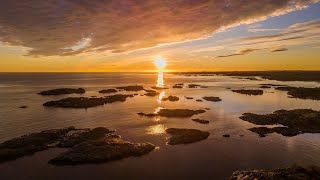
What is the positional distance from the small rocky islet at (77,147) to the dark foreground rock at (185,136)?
392 cm

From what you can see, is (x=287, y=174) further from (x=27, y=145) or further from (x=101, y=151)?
(x=27, y=145)

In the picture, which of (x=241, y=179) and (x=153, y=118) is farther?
(x=153, y=118)

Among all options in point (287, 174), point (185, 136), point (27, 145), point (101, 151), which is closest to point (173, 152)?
point (185, 136)

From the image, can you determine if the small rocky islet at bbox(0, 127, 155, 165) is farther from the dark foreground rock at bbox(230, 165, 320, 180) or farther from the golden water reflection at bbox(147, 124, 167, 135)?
the dark foreground rock at bbox(230, 165, 320, 180)

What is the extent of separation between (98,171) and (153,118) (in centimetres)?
2732

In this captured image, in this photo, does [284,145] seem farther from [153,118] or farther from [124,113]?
[124,113]

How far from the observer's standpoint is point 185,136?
3959 cm

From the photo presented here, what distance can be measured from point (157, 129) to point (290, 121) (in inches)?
857

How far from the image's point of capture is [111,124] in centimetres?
4928

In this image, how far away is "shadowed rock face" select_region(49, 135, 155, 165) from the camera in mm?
30572

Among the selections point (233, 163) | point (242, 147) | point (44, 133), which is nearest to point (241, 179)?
point (233, 163)

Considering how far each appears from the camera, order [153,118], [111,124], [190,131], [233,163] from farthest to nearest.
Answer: [153,118] → [111,124] → [190,131] → [233,163]

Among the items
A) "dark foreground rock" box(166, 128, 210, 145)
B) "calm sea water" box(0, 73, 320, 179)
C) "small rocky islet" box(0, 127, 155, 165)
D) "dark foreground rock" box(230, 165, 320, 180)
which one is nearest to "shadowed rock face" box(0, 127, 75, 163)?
"small rocky islet" box(0, 127, 155, 165)

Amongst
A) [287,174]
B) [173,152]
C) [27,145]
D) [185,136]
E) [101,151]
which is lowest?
[173,152]
